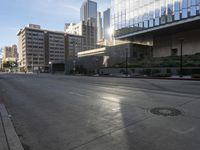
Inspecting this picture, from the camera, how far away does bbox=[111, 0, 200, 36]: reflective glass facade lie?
137ft

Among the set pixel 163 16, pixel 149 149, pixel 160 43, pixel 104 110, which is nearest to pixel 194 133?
pixel 149 149

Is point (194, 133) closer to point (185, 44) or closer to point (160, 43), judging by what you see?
point (185, 44)

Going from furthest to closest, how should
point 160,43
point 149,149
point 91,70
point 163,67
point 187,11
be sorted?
point 91,70
point 160,43
point 187,11
point 163,67
point 149,149

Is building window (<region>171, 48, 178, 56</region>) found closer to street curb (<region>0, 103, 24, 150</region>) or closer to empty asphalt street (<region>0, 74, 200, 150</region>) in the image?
empty asphalt street (<region>0, 74, 200, 150</region>)

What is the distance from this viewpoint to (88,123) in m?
5.82

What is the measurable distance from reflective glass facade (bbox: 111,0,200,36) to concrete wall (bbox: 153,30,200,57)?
10674 mm

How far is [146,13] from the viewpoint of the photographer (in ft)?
165

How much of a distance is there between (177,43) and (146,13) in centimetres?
1330

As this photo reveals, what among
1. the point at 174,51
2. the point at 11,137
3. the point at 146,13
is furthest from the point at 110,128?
the point at 174,51

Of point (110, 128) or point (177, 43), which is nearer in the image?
point (110, 128)

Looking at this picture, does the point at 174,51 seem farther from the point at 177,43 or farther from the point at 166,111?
the point at 166,111

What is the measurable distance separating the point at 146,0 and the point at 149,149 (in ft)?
173

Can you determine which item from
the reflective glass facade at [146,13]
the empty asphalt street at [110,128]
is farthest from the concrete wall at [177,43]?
the empty asphalt street at [110,128]

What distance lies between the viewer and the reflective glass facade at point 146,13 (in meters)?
41.8
